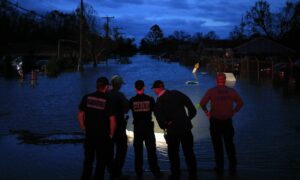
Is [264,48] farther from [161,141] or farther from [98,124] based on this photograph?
[98,124]

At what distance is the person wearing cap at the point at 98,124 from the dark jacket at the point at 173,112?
0.81 meters

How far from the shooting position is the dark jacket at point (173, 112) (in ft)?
27.1

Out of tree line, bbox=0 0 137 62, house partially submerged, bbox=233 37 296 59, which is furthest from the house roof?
tree line, bbox=0 0 137 62

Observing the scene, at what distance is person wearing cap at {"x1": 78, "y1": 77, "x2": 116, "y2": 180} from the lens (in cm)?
770

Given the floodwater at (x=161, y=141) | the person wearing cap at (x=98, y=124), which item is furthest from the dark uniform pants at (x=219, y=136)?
the person wearing cap at (x=98, y=124)

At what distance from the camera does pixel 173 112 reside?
8281mm

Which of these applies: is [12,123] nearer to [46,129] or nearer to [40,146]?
[46,129]

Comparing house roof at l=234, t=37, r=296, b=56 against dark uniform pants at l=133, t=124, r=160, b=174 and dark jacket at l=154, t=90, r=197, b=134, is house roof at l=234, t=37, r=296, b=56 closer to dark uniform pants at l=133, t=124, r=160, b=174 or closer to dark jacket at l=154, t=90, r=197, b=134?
dark uniform pants at l=133, t=124, r=160, b=174

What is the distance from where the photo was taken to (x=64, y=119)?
16.9 metres

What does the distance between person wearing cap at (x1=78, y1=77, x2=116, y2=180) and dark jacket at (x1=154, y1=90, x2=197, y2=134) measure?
2.65 ft

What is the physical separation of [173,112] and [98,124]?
47.4 inches

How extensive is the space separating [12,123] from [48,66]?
34.0 m

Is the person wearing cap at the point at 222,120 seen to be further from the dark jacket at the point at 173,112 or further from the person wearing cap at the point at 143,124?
the person wearing cap at the point at 143,124

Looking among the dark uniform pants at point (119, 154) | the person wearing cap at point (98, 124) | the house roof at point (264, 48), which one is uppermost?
the house roof at point (264, 48)
